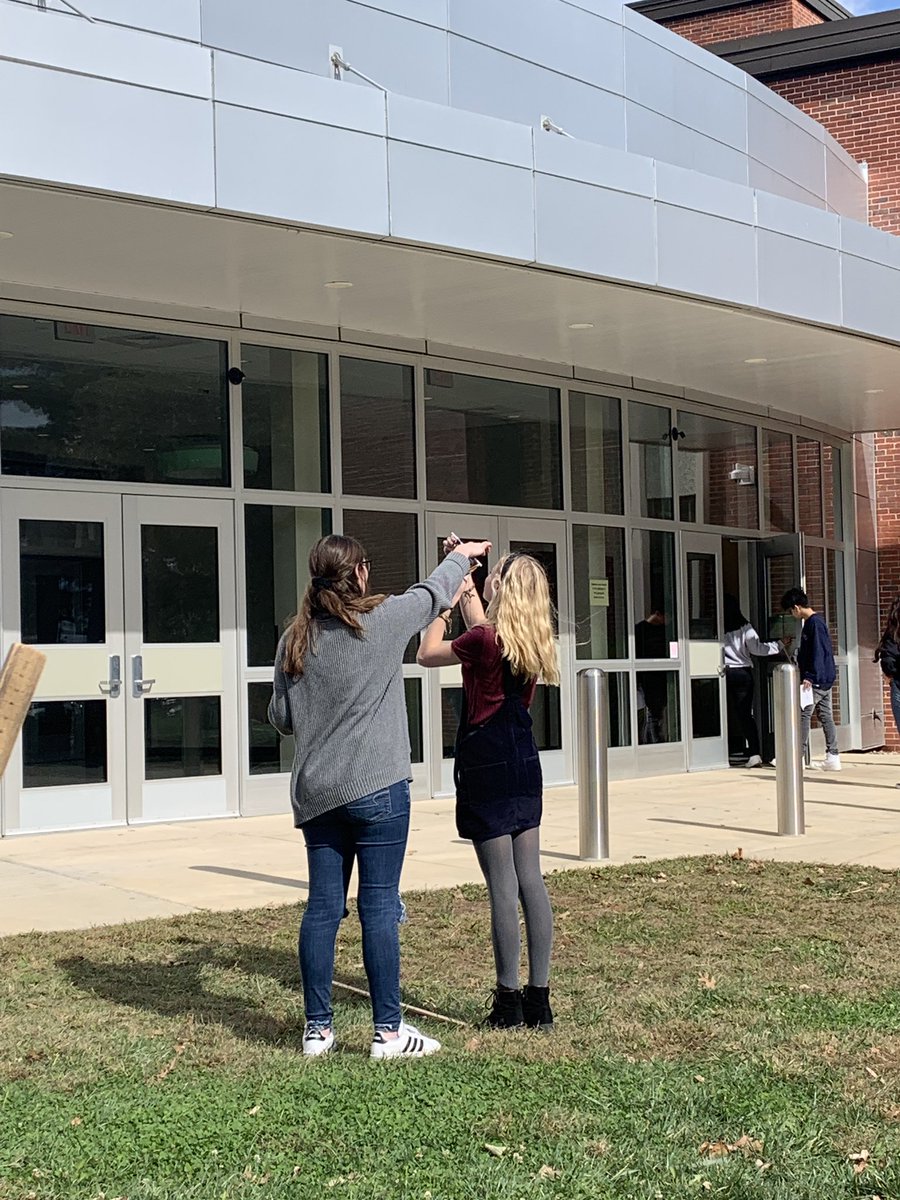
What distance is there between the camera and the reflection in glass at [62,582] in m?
11.2

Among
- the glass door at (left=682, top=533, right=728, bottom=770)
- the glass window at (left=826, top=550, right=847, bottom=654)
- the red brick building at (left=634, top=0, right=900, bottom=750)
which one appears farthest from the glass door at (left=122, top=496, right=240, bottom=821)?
the red brick building at (left=634, top=0, right=900, bottom=750)

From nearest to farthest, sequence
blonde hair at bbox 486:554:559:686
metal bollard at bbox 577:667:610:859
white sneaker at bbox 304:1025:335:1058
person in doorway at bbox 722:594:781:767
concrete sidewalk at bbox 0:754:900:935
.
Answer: white sneaker at bbox 304:1025:335:1058 < blonde hair at bbox 486:554:559:686 < concrete sidewalk at bbox 0:754:900:935 < metal bollard at bbox 577:667:610:859 < person in doorway at bbox 722:594:781:767

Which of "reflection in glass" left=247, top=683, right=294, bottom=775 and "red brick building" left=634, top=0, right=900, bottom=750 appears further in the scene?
"red brick building" left=634, top=0, right=900, bottom=750

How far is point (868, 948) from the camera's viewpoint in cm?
678

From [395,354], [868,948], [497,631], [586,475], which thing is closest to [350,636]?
[497,631]

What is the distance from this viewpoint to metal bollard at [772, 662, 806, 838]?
1057 cm

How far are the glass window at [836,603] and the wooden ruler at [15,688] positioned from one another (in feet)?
57.2

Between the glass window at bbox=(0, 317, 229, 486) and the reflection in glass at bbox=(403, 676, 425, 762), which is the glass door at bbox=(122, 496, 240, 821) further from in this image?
the reflection in glass at bbox=(403, 676, 425, 762)

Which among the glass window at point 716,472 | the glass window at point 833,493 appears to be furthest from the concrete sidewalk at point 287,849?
the glass window at point 833,493

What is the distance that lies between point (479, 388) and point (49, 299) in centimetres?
473

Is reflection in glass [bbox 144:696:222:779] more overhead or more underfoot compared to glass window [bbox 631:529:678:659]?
more underfoot

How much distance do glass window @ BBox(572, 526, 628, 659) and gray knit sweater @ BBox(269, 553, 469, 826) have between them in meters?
10.6

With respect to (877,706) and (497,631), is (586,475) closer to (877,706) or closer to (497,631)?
(877,706)

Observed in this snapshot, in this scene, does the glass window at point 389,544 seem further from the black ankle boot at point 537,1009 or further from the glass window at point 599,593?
the black ankle boot at point 537,1009
